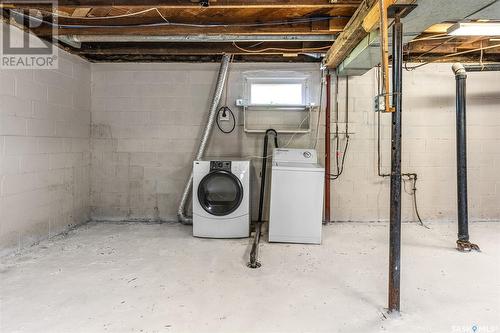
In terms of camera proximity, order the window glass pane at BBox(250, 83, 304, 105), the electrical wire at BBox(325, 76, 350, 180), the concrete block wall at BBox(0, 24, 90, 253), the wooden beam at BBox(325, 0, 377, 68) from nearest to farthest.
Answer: the wooden beam at BBox(325, 0, 377, 68)
the concrete block wall at BBox(0, 24, 90, 253)
the window glass pane at BBox(250, 83, 304, 105)
the electrical wire at BBox(325, 76, 350, 180)

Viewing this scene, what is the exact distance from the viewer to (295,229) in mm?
3164

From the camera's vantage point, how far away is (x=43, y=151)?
3168 mm

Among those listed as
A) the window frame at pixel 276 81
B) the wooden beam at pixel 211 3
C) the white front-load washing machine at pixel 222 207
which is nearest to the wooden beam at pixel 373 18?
the wooden beam at pixel 211 3

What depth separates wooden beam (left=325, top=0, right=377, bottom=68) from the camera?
2293mm

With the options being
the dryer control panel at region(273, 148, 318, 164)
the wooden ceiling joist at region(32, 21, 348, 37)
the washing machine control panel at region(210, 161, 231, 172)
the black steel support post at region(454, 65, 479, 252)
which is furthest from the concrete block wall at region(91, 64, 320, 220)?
the black steel support post at region(454, 65, 479, 252)

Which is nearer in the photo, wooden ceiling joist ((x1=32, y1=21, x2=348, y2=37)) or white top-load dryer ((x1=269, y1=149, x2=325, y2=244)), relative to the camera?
wooden ceiling joist ((x1=32, y1=21, x2=348, y2=37))

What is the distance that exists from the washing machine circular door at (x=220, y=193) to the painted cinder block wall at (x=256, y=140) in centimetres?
64

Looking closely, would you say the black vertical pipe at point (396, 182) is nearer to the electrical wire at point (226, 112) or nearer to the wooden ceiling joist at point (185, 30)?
the wooden ceiling joist at point (185, 30)

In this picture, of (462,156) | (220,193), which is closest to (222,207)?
(220,193)

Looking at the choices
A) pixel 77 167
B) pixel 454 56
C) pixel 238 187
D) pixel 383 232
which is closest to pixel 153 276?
pixel 238 187

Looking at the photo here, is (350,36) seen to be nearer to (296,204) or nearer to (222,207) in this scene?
(296,204)

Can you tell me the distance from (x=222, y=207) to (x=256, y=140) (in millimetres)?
1039

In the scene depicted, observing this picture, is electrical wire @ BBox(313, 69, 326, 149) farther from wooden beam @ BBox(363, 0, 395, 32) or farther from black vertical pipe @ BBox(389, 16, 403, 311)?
black vertical pipe @ BBox(389, 16, 403, 311)

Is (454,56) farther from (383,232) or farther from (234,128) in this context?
(234,128)
